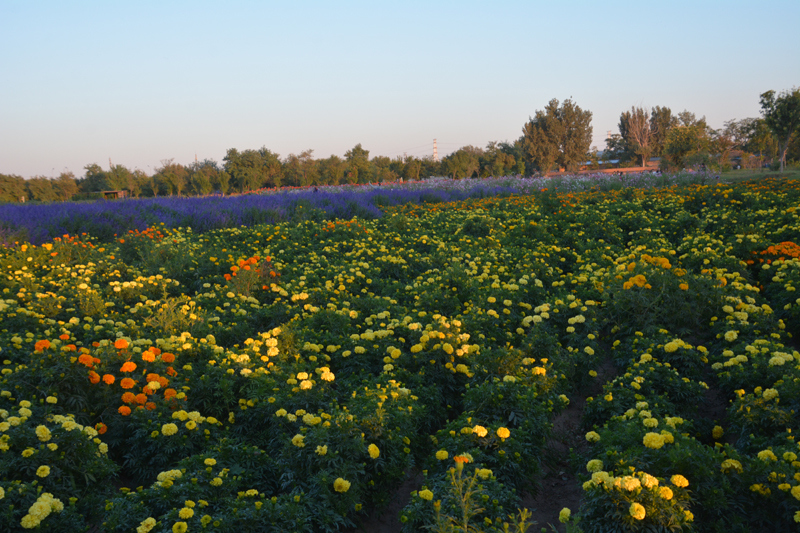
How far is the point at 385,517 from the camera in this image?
3094 mm

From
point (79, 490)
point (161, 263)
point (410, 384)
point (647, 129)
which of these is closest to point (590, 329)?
point (410, 384)

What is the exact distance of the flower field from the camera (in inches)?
98.4

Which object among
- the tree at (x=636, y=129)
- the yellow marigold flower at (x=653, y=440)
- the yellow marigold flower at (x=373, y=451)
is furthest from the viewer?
the tree at (x=636, y=129)

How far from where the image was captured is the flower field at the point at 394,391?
250 centimetres

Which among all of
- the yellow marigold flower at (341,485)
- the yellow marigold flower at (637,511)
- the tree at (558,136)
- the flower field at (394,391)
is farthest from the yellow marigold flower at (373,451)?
the tree at (558,136)

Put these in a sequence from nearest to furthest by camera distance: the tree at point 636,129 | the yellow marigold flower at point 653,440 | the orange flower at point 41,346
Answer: the yellow marigold flower at point 653,440 → the orange flower at point 41,346 → the tree at point 636,129

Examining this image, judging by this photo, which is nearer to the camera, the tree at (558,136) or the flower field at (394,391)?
the flower field at (394,391)

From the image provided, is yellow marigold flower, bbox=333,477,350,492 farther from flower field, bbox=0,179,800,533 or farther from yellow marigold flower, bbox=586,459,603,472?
yellow marigold flower, bbox=586,459,603,472

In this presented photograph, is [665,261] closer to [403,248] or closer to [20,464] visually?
[403,248]

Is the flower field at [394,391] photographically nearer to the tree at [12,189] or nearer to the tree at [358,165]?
the tree at [358,165]

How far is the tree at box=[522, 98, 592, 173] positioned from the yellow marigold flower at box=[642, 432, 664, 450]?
47595 millimetres

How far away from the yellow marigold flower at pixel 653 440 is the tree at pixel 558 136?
47.6m

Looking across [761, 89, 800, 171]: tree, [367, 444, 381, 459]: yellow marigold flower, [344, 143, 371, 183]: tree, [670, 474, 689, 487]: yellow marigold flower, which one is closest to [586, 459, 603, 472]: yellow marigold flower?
[670, 474, 689, 487]: yellow marigold flower

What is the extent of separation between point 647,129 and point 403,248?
7502cm
